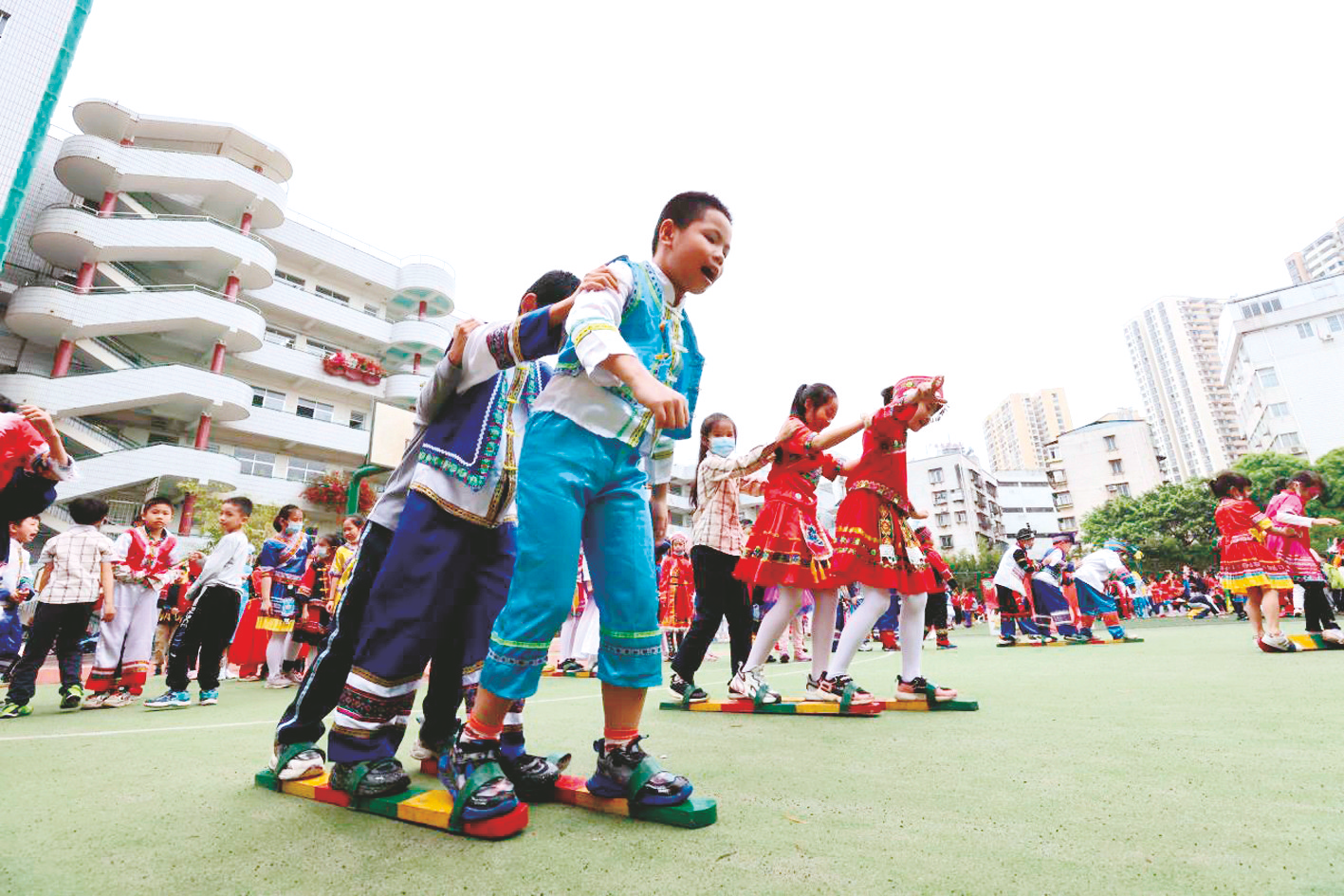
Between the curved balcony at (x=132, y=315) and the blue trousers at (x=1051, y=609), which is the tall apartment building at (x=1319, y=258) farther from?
the curved balcony at (x=132, y=315)

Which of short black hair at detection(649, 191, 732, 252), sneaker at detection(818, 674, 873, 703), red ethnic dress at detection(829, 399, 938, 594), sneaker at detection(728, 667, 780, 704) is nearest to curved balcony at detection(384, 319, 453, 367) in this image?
sneaker at detection(728, 667, 780, 704)

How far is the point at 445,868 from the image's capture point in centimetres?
137

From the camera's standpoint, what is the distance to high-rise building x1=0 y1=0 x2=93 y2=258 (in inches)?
640

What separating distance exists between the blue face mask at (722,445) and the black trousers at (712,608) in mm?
650

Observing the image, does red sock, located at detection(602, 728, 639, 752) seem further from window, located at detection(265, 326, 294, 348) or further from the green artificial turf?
window, located at detection(265, 326, 294, 348)

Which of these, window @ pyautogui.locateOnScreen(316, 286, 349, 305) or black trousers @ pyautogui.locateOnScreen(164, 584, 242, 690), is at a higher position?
window @ pyautogui.locateOnScreen(316, 286, 349, 305)

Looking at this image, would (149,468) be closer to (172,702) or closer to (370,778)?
(172,702)

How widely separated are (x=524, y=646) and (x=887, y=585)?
235 centimetres

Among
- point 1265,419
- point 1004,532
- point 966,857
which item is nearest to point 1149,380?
point 1004,532

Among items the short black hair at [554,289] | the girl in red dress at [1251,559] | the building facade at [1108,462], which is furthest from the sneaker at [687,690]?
the building facade at [1108,462]

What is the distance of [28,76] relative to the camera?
17.5 m

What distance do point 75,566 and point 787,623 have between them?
5688 mm

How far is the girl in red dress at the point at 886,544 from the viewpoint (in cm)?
354

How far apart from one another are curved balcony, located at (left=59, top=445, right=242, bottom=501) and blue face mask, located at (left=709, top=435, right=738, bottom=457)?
83.9 ft
